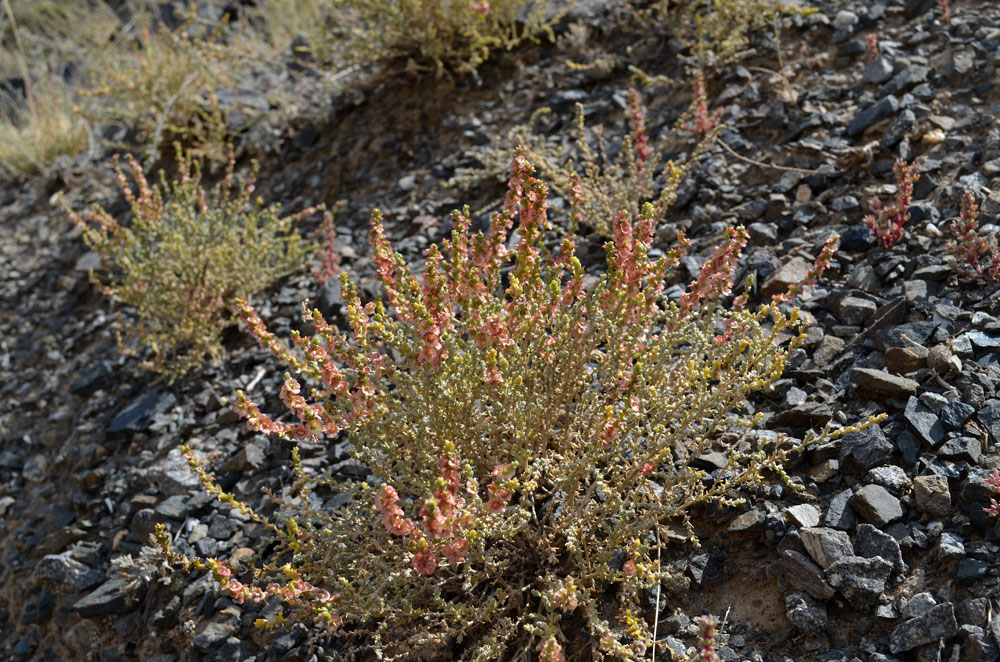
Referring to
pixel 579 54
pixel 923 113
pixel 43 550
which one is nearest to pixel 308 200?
pixel 579 54

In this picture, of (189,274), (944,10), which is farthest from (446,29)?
(944,10)

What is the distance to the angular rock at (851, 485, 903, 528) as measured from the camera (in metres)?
2.00

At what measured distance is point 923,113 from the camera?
3242 mm

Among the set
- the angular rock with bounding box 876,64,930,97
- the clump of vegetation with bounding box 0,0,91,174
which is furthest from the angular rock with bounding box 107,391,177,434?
the angular rock with bounding box 876,64,930,97

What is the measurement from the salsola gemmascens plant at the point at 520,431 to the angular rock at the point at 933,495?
0.24 metres

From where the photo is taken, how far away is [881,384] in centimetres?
230

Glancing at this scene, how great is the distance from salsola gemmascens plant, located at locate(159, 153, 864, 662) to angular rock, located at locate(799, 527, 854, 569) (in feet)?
0.62

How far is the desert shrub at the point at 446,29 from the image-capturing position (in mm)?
4457

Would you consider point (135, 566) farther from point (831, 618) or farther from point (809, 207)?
point (809, 207)

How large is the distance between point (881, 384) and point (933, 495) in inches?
15.6

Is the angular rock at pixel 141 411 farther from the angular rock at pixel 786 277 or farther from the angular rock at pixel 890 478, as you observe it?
the angular rock at pixel 890 478

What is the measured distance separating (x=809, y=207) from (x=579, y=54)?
1924 millimetres

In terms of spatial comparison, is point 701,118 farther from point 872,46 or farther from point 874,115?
point 872,46

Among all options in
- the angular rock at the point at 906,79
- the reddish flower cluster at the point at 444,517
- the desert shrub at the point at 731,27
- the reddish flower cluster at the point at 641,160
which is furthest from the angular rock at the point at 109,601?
the angular rock at the point at 906,79
